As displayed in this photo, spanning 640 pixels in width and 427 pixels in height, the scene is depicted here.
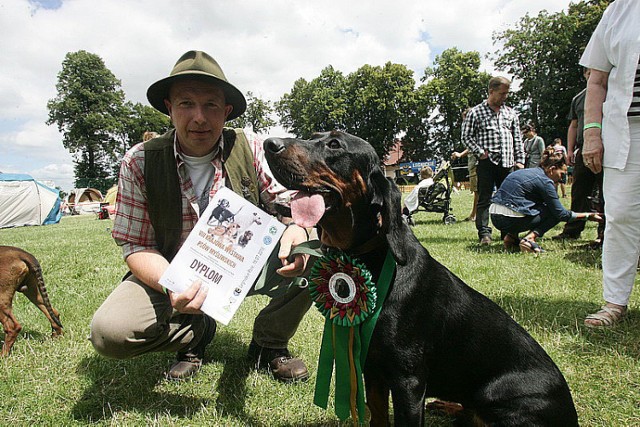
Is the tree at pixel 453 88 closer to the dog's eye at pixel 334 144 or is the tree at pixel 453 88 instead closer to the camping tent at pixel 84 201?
the camping tent at pixel 84 201

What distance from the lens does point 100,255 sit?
744cm

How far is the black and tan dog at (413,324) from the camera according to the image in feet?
5.65

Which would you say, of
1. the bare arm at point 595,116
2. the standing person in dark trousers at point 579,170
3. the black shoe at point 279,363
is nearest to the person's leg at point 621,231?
the bare arm at point 595,116

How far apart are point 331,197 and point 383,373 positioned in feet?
2.94

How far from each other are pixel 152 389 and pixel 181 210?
1215 mm

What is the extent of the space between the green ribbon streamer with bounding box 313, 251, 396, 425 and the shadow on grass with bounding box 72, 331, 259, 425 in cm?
51

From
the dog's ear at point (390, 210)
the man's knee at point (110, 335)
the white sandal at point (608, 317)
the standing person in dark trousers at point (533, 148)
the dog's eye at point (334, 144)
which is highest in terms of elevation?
the standing person in dark trousers at point (533, 148)

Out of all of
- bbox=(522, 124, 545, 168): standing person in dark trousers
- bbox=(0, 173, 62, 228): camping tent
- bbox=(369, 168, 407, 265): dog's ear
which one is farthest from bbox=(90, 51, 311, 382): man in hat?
bbox=(0, 173, 62, 228): camping tent

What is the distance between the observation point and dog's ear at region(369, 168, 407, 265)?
69.4 inches

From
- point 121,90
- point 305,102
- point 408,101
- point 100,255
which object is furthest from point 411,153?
point 100,255

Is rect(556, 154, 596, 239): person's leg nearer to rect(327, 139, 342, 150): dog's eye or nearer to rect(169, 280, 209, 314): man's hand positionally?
rect(327, 139, 342, 150): dog's eye

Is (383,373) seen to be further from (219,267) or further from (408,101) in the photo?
(408,101)

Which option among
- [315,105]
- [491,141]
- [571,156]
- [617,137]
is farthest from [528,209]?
[315,105]

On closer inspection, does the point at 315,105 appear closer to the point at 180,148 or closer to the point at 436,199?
the point at 436,199
